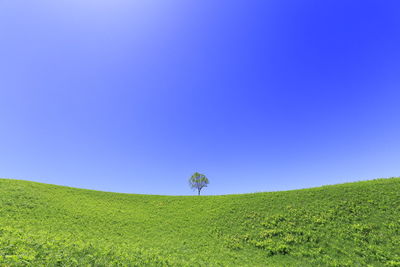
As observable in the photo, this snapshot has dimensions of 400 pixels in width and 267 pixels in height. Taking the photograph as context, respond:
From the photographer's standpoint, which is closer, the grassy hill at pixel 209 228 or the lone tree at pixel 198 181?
the grassy hill at pixel 209 228

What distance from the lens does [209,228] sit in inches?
997

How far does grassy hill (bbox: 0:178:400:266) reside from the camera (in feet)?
45.8

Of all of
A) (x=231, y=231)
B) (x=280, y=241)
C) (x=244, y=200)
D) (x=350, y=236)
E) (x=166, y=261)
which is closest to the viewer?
(x=166, y=261)

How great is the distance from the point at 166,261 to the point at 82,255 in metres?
6.77

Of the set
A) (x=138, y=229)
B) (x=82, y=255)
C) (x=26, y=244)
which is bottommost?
(x=138, y=229)

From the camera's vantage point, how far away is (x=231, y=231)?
23.8 metres

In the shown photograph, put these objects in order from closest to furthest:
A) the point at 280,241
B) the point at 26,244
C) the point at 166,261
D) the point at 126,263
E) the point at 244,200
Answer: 1. the point at 26,244
2. the point at 126,263
3. the point at 166,261
4. the point at 280,241
5. the point at 244,200

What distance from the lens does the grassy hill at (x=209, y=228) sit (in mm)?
13947

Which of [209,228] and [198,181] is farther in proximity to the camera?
[198,181]

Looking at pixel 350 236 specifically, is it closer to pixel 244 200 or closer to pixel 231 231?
pixel 231 231

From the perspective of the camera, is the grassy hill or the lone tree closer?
the grassy hill

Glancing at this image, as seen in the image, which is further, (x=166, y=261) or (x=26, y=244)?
(x=166, y=261)

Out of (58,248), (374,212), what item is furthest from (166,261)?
(374,212)

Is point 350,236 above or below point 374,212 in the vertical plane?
below
